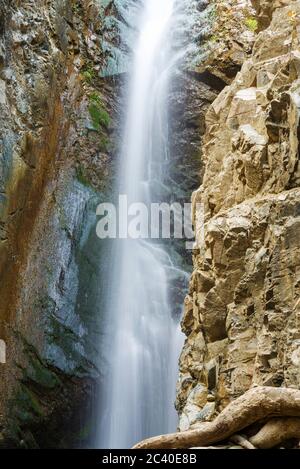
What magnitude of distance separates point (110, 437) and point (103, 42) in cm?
1497

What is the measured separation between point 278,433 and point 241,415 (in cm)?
49

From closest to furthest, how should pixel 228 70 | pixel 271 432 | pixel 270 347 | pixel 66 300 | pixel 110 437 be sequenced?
1. pixel 271 432
2. pixel 270 347
3. pixel 110 437
4. pixel 66 300
5. pixel 228 70

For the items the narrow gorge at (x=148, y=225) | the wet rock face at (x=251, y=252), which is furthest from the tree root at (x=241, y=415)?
the wet rock face at (x=251, y=252)

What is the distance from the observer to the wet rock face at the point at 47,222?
1555 centimetres

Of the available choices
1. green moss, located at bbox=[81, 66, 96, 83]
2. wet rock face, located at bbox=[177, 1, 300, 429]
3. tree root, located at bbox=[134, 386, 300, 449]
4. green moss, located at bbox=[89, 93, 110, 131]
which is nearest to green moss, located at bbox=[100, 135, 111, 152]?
green moss, located at bbox=[89, 93, 110, 131]

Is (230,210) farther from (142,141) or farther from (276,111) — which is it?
(142,141)

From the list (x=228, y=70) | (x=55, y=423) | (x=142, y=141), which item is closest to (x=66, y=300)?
(x=55, y=423)

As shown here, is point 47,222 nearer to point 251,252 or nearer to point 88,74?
point 88,74

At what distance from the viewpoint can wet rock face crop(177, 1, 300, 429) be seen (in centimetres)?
902

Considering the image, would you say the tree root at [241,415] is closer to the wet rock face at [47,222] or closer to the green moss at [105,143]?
the wet rock face at [47,222]

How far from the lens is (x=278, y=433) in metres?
6.73

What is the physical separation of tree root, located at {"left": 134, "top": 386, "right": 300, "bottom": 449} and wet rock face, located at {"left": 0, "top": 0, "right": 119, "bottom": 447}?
30.1 feet

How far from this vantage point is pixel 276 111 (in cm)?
1065

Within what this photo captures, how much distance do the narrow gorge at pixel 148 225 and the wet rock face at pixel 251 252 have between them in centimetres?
3
